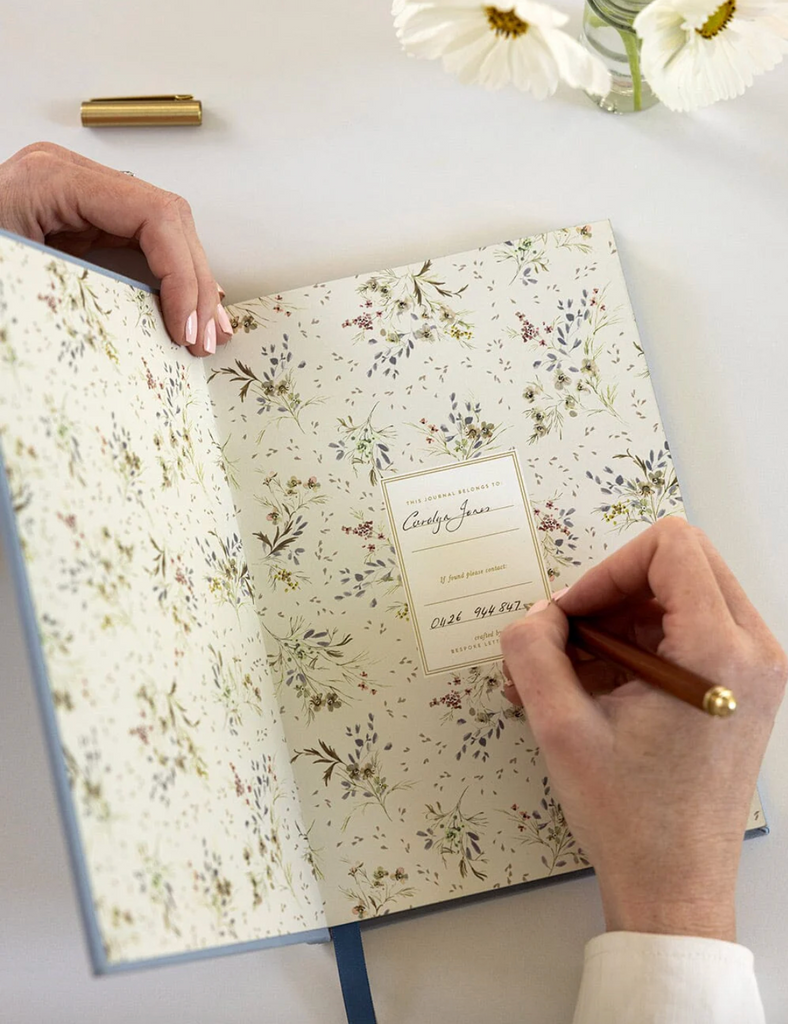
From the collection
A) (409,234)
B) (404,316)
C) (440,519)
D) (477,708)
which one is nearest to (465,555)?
(440,519)

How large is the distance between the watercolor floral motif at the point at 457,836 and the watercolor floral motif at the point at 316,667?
0.13 m

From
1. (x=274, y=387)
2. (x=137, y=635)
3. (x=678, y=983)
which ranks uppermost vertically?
(x=274, y=387)

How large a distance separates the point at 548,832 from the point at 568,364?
1.45ft

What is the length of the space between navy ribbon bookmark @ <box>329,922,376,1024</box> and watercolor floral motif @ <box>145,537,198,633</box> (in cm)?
33

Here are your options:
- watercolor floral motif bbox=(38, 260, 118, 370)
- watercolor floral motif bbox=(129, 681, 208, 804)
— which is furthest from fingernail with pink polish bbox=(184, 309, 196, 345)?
watercolor floral motif bbox=(129, 681, 208, 804)

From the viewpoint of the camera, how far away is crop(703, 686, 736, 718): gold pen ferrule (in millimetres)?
513

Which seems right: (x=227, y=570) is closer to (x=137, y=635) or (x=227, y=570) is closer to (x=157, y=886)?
(x=137, y=635)

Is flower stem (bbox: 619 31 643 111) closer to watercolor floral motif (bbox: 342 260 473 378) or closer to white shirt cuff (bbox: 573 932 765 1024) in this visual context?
watercolor floral motif (bbox: 342 260 473 378)

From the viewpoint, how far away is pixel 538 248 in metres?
0.86

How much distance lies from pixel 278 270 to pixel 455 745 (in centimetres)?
52

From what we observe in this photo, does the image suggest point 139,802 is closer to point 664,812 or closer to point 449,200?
point 664,812

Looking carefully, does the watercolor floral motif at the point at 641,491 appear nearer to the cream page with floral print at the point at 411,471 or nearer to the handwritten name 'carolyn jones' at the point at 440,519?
the cream page with floral print at the point at 411,471

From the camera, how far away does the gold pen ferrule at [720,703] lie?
1.68 feet

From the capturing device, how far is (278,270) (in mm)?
918
